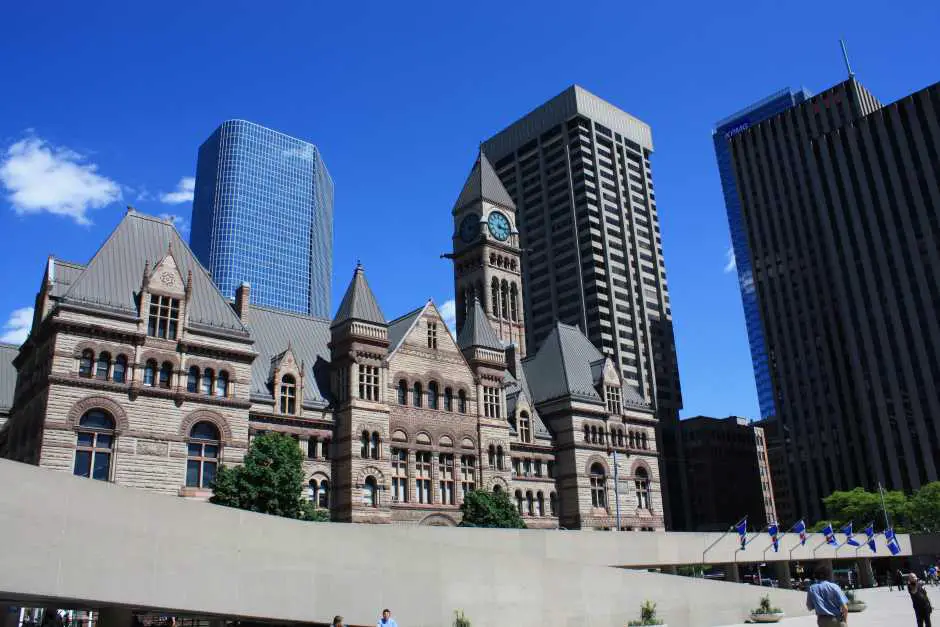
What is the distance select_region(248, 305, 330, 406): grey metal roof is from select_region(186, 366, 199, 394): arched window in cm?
519

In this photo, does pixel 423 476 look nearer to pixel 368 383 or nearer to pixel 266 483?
pixel 368 383

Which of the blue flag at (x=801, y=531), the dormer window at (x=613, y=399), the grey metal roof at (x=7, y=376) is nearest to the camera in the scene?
the blue flag at (x=801, y=531)

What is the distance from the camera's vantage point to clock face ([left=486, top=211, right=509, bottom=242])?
104m

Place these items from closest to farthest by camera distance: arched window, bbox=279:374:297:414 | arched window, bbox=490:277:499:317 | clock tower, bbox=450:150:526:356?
arched window, bbox=279:374:297:414 < arched window, bbox=490:277:499:317 < clock tower, bbox=450:150:526:356

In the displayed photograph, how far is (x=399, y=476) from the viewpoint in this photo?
56.3 meters

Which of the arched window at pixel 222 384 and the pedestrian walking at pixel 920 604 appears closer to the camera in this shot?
the pedestrian walking at pixel 920 604

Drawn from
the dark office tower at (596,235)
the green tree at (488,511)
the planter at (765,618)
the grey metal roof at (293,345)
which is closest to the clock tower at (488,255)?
the dark office tower at (596,235)

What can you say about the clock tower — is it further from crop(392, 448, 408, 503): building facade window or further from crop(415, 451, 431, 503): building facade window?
crop(392, 448, 408, 503): building facade window

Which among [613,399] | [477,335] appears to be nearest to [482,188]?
[613,399]

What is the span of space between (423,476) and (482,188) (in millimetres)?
54683

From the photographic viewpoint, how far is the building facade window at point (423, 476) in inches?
2258

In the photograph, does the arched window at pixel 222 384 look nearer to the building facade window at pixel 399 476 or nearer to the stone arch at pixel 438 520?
the building facade window at pixel 399 476

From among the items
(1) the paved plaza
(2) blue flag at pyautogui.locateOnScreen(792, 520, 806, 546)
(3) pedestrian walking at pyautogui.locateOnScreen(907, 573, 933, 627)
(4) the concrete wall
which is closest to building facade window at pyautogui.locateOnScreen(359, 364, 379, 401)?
(4) the concrete wall

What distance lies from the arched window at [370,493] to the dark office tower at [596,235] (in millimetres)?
84512
